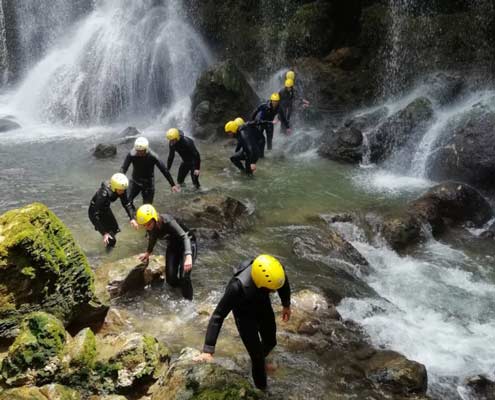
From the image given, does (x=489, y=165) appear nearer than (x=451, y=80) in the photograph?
Yes

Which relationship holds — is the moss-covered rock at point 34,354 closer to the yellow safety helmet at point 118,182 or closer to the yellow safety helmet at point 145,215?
the yellow safety helmet at point 145,215

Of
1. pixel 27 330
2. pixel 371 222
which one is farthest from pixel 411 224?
pixel 27 330

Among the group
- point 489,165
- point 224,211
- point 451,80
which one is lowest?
point 224,211

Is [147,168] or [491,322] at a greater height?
[147,168]

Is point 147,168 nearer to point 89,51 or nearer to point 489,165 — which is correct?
point 489,165

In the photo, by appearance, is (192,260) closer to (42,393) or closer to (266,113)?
(42,393)

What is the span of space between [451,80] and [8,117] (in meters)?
19.4

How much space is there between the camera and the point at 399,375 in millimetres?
5344

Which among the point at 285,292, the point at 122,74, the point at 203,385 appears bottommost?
the point at 203,385

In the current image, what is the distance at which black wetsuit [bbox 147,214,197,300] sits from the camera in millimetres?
6457

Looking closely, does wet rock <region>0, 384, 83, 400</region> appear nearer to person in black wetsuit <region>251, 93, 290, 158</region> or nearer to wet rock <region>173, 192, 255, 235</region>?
wet rock <region>173, 192, 255, 235</region>

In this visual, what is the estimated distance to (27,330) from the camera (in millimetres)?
4680

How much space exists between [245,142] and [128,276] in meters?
6.39

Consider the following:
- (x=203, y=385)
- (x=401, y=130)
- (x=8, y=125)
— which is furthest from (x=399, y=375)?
(x=8, y=125)
